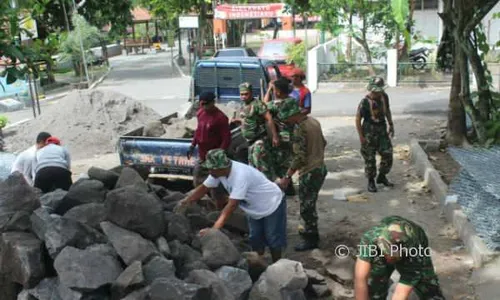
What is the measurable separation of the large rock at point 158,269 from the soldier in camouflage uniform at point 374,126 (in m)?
4.32

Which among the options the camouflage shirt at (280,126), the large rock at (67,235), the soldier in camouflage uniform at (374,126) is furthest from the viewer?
the soldier in camouflage uniform at (374,126)

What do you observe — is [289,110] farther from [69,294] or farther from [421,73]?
[421,73]

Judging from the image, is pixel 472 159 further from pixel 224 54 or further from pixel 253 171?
pixel 224 54

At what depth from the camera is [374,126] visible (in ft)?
27.7

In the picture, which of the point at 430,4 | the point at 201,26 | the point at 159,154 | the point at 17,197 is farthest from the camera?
the point at 201,26

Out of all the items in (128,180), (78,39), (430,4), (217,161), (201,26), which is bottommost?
(128,180)

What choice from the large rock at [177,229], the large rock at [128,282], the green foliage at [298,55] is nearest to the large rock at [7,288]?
the large rock at [128,282]

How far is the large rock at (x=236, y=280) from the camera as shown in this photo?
16.3ft

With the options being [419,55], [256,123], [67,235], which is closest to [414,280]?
[67,235]

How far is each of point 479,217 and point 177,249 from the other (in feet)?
10.9

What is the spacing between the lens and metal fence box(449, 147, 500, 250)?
6.02 m

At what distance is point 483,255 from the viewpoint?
5.82 m

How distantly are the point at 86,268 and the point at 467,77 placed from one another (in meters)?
7.71

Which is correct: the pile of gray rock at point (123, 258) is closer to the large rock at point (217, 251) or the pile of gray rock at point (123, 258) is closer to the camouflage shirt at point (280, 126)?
the large rock at point (217, 251)
